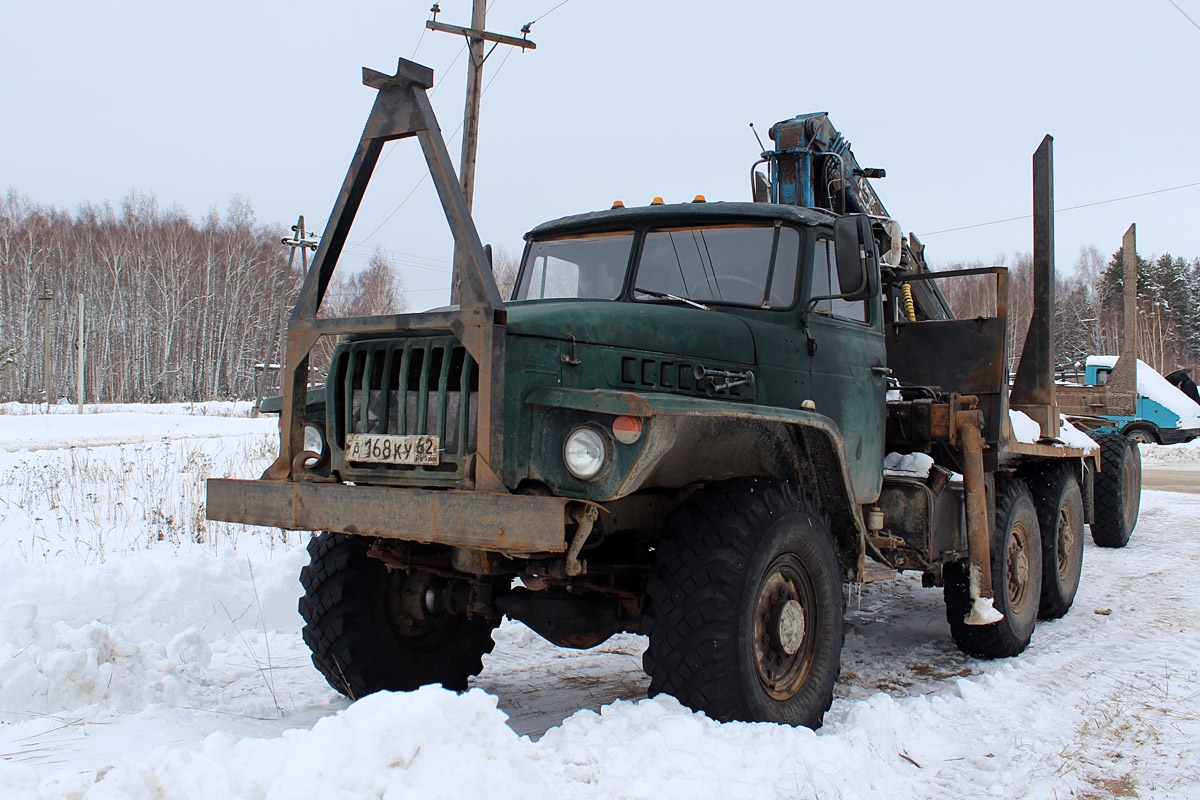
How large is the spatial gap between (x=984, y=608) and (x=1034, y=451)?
1526 millimetres

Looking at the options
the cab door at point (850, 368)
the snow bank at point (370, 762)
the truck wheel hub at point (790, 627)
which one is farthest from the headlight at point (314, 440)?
the cab door at point (850, 368)

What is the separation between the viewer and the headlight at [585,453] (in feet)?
11.0

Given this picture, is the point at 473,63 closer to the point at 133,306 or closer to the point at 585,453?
the point at 585,453

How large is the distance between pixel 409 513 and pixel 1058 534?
18.4 ft

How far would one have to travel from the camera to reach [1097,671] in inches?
206

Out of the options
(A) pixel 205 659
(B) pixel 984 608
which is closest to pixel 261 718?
(A) pixel 205 659

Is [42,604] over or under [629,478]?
under

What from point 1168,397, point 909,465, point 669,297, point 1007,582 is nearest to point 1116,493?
point 1007,582

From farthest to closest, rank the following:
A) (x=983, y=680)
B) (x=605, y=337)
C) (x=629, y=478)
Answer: (x=983, y=680)
(x=605, y=337)
(x=629, y=478)

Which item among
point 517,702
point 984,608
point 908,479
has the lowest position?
point 517,702

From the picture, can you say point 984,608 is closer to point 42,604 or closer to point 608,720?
point 608,720

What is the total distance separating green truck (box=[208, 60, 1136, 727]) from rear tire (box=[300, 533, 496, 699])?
1 centimetres

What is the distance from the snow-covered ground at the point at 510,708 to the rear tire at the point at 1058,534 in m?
0.28

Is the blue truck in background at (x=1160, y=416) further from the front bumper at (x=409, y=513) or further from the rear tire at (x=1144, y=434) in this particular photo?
the front bumper at (x=409, y=513)
